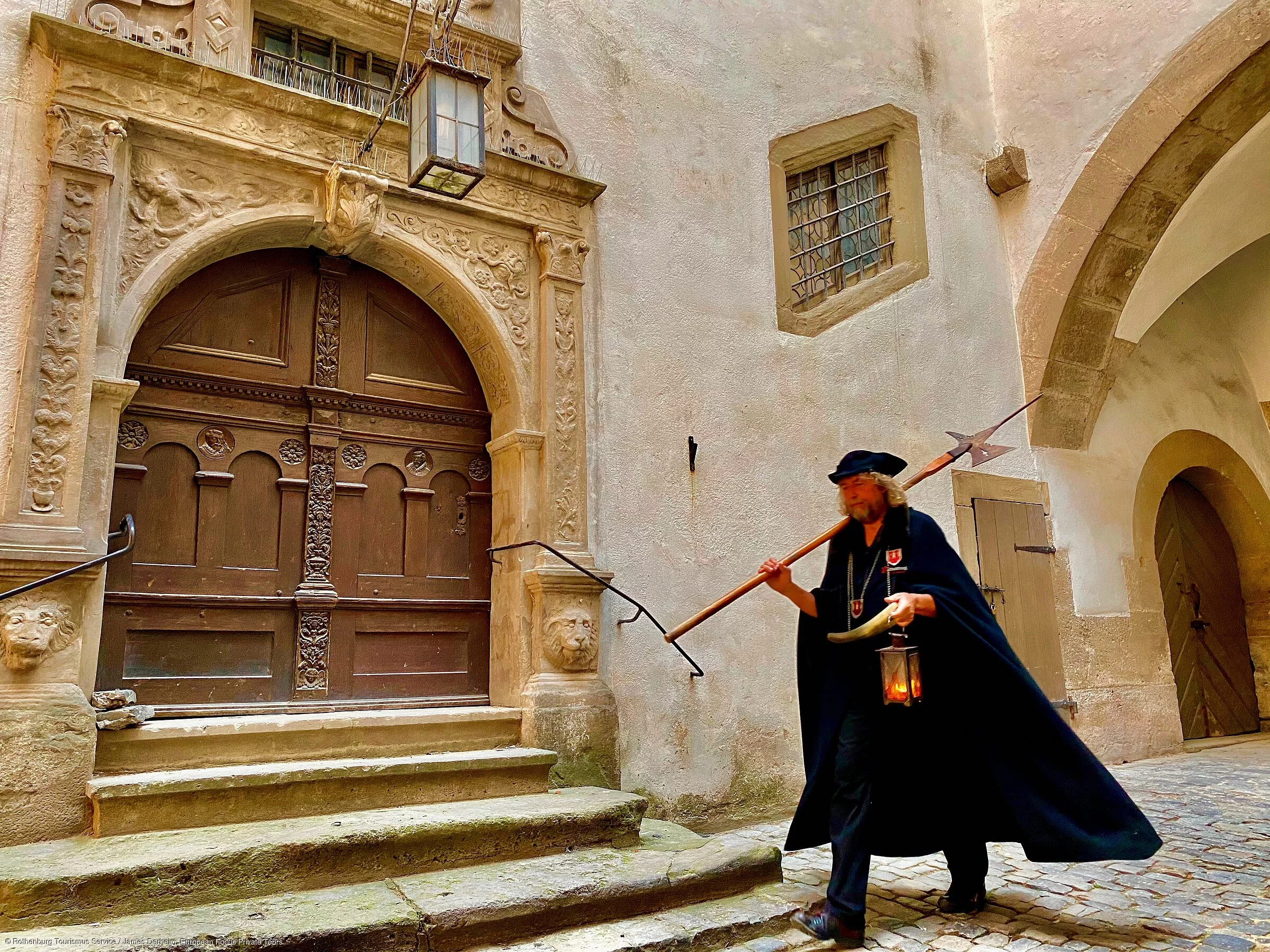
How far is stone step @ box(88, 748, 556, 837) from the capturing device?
311cm

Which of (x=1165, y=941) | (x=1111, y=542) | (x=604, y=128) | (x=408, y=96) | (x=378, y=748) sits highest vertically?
(x=604, y=128)

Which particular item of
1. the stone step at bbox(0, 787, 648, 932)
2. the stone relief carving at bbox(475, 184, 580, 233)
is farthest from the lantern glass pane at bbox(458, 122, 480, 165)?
the stone step at bbox(0, 787, 648, 932)

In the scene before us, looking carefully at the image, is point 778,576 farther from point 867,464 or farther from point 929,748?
point 929,748

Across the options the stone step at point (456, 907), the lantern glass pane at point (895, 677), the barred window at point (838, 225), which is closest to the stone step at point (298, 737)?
the stone step at point (456, 907)

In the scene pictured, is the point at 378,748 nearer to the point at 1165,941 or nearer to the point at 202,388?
the point at 202,388

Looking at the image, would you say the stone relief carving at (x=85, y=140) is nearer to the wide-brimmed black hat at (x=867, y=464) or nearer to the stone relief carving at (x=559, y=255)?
the stone relief carving at (x=559, y=255)

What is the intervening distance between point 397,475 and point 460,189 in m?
1.48

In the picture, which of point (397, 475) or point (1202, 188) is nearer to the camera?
point (397, 475)

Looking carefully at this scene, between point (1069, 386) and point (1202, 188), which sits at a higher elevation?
point (1202, 188)

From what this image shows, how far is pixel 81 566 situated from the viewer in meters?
3.26

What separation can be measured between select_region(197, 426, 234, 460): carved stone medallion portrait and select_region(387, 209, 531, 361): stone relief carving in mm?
1297

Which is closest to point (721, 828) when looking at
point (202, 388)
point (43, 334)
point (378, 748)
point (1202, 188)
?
point (378, 748)

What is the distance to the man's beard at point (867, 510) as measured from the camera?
3.27 meters

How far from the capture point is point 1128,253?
6.72 m
